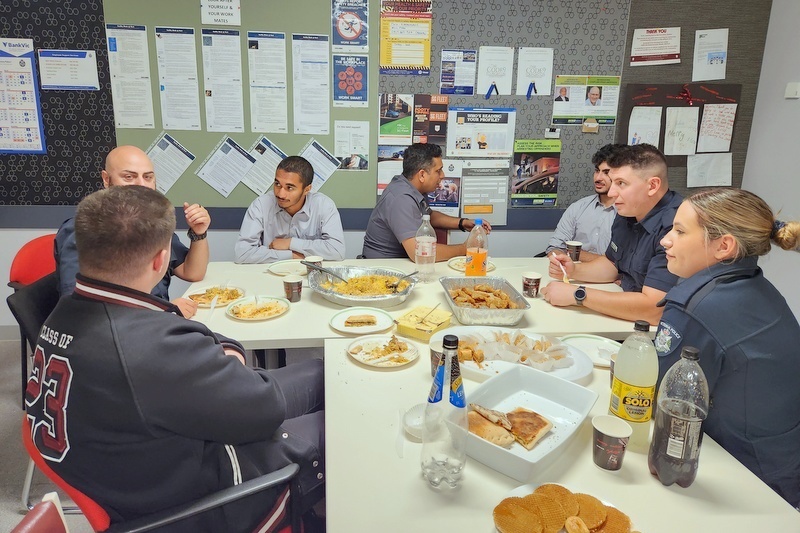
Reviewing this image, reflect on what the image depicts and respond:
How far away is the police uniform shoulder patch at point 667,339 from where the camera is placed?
1347 millimetres

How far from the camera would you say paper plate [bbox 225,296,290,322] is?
6.63 feet

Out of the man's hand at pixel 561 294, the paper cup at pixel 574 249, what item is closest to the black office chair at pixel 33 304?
the man's hand at pixel 561 294

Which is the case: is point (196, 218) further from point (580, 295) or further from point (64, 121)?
point (64, 121)

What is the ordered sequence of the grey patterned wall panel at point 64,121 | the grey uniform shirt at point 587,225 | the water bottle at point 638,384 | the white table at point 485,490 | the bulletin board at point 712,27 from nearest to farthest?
the white table at point 485,490, the water bottle at point 638,384, the grey patterned wall panel at point 64,121, the grey uniform shirt at point 587,225, the bulletin board at point 712,27

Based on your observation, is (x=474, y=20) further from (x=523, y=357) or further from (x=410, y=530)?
(x=410, y=530)

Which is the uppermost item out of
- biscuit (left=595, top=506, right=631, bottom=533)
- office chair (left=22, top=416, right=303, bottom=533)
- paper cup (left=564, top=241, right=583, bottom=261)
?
paper cup (left=564, top=241, right=583, bottom=261)

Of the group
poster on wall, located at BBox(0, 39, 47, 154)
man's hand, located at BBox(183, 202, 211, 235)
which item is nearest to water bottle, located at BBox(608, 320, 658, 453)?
man's hand, located at BBox(183, 202, 211, 235)

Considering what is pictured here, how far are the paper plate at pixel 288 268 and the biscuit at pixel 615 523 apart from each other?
6.15ft

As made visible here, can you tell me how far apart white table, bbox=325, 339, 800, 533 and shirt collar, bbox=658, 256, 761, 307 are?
0.37 metres

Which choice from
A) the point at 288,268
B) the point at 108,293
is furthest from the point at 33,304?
the point at 288,268

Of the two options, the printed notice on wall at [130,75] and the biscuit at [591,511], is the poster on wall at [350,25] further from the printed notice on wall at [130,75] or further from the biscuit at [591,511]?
the biscuit at [591,511]

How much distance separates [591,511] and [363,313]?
4.09 ft

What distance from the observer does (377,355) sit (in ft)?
5.61

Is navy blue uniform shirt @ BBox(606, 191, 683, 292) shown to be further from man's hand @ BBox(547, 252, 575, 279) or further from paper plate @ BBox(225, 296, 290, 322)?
paper plate @ BBox(225, 296, 290, 322)
